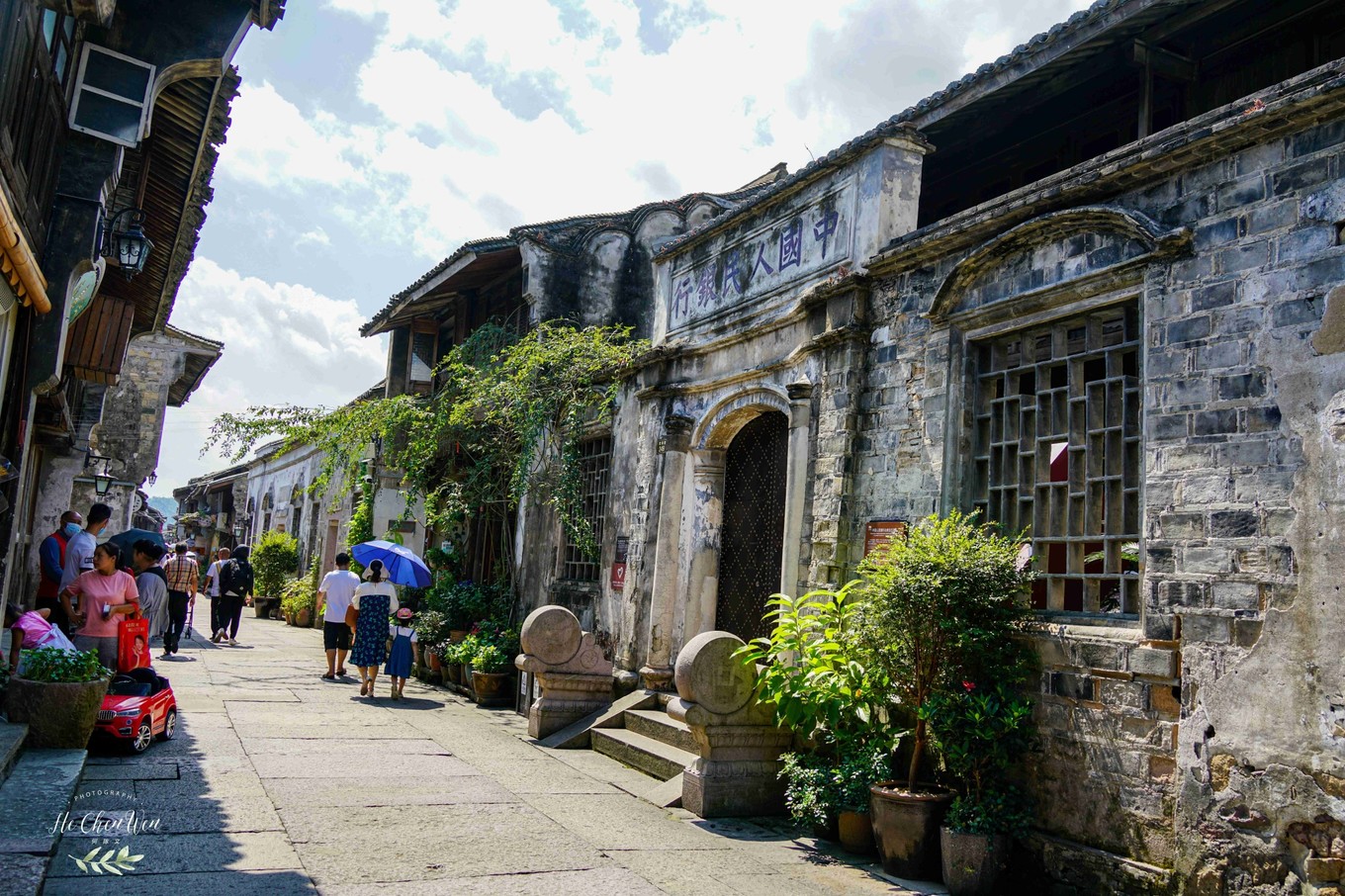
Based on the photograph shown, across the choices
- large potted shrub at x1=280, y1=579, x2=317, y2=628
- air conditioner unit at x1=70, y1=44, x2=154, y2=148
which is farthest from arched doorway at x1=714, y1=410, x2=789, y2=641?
large potted shrub at x1=280, y1=579, x2=317, y2=628

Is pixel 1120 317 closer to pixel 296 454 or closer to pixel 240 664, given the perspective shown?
pixel 240 664

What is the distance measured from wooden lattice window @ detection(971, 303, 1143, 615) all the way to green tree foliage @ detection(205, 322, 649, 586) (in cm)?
560

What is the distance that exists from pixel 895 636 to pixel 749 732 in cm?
163

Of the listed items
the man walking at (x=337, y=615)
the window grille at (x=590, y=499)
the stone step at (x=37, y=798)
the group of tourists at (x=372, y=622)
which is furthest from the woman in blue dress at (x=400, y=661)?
the stone step at (x=37, y=798)

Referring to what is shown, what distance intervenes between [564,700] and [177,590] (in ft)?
22.5

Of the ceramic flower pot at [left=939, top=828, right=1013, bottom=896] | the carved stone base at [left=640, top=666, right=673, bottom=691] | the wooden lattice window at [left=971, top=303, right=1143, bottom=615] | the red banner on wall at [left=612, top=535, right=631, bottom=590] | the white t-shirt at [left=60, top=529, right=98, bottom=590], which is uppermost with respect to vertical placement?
the wooden lattice window at [left=971, top=303, right=1143, bottom=615]

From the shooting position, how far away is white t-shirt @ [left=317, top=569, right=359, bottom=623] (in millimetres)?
12336

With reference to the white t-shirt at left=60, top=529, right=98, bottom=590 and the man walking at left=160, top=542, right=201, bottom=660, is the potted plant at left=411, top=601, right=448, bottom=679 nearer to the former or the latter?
the man walking at left=160, top=542, right=201, bottom=660

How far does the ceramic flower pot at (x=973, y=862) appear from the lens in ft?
18.1

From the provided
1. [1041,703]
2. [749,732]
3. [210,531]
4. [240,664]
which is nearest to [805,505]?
[749,732]

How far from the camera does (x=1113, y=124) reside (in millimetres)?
9000

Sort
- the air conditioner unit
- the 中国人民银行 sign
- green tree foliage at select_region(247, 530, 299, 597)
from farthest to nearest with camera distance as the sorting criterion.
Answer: green tree foliage at select_region(247, 530, 299, 597)
the 中国人民银行 sign
the air conditioner unit

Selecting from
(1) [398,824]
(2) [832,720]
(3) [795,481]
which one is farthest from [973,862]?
(3) [795,481]

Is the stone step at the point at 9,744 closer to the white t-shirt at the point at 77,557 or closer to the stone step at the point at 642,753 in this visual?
the white t-shirt at the point at 77,557
